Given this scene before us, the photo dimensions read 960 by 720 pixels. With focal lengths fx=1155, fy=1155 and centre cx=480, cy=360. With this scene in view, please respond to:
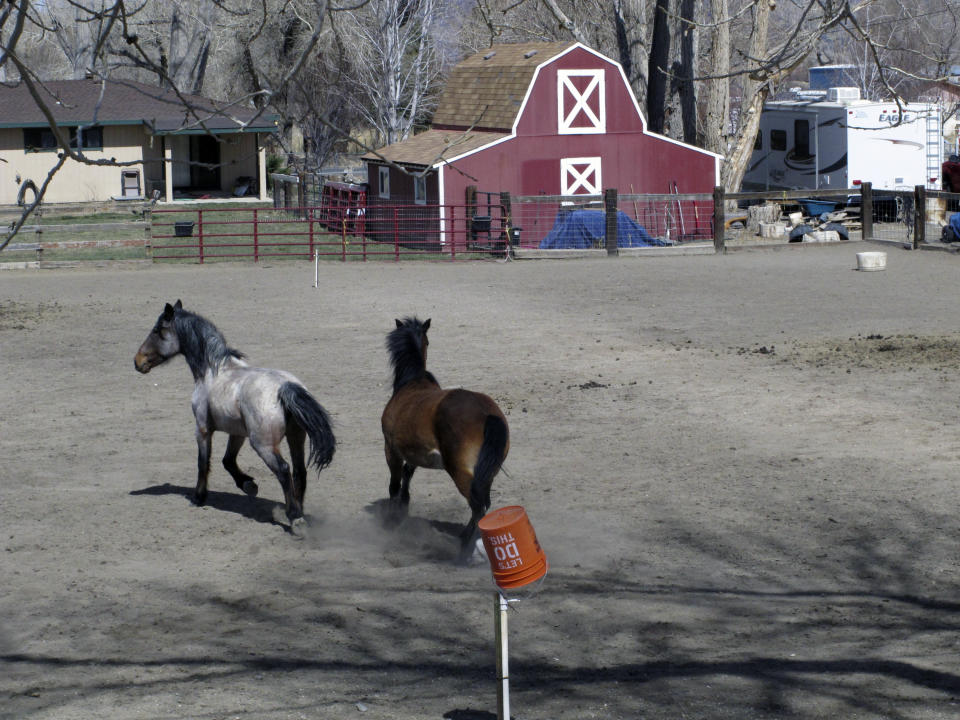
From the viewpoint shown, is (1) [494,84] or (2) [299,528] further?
(1) [494,84]

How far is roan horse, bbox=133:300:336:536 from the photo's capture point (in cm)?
741

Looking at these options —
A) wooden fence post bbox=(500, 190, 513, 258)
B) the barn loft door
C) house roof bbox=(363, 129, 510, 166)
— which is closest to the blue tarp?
wooden fence post bbox=(500, 190, 513, 258)

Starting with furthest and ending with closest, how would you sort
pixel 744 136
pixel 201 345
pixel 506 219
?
pixel 744 136
pixel 506 219
pixel 201 345

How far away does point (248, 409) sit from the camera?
7602 mm

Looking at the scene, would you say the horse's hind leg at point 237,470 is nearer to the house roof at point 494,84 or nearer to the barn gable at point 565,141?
the house roof at point 494,84

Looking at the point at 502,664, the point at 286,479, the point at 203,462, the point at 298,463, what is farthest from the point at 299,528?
the point at 502,664

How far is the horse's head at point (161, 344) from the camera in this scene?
27.2 feet

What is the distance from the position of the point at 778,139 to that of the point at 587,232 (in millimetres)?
12224

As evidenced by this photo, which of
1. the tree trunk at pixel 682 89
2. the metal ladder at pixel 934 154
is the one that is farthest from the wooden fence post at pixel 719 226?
the metal ladder at pixel 934 154

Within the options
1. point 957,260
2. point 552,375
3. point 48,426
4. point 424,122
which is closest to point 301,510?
point 48,426

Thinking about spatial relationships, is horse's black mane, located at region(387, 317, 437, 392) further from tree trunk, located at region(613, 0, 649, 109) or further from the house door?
the house door

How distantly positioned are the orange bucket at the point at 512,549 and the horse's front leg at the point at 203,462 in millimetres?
4292

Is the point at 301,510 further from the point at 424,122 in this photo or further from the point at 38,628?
the point at 424,122

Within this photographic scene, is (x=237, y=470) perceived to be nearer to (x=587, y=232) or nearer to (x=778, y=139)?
(x=587, y=232)
